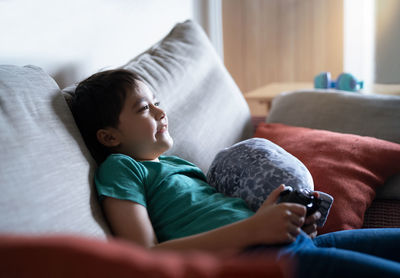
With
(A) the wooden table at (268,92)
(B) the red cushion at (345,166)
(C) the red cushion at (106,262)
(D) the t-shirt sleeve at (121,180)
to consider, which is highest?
(C) the red cushion at (106,262)

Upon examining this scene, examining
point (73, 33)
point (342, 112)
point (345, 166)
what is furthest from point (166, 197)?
point (342, 112)

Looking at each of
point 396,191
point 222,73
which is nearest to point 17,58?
point 222,73

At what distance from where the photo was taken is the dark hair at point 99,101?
3.52 ft

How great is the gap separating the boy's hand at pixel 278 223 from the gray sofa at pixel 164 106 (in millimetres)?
295

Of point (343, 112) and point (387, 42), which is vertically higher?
point (387, 42)

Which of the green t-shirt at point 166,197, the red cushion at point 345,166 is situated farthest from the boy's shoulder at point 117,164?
the red cushion at point 345,166

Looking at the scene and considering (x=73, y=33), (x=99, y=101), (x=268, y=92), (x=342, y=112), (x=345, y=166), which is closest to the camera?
(x=99, y=101)

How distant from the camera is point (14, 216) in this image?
27.1 inches

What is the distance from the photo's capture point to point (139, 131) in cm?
108

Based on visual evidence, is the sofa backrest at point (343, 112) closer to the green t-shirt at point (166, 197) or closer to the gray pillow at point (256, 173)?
the gray pillow at point (256, 173)

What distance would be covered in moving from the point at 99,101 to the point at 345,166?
2.41 ft

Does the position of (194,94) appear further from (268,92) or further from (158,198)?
(268,92)

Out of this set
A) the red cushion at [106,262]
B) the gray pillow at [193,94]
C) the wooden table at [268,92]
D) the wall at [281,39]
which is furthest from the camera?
the wall at [281,39]

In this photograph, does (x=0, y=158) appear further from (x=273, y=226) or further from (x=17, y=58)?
(x=17, y=58)
